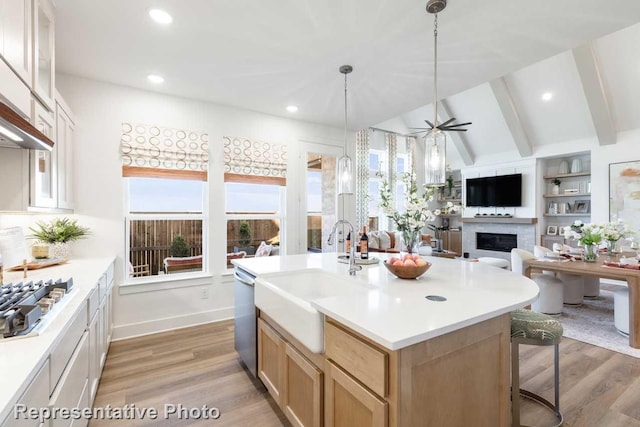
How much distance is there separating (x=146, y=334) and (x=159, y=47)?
120 inches

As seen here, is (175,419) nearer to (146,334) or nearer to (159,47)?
(146,334)

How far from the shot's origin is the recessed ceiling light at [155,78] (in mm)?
3172

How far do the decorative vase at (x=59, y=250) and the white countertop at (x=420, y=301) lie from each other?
1.87 m

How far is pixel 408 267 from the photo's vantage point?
6.35 ft

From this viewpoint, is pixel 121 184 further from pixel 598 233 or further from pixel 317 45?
pixel 598 233

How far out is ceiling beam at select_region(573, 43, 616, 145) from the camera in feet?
16.4

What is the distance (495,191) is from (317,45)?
700cm

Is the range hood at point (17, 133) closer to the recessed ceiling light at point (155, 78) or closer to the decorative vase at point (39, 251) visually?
the decorative vase at point (39, 251)

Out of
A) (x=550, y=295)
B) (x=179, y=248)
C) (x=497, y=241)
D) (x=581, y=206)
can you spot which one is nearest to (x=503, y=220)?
(x=497, y=241)

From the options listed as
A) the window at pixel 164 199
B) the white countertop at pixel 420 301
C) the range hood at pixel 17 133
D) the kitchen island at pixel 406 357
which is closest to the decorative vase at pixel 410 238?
the white countertop at pixel 420 301

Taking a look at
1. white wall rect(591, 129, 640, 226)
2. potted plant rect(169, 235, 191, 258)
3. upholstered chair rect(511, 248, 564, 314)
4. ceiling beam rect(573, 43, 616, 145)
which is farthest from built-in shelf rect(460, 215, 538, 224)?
potted plant rect(169, 235, 191, 258)

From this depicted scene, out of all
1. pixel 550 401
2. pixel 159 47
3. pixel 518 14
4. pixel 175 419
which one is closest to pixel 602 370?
pixel 550 401

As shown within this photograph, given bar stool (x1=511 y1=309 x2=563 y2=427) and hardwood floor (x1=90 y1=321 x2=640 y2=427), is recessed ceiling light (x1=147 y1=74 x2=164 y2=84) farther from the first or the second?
bar stool (x1=511 y1=309 x2=563 y2=427)

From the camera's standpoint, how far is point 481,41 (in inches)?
99.7
